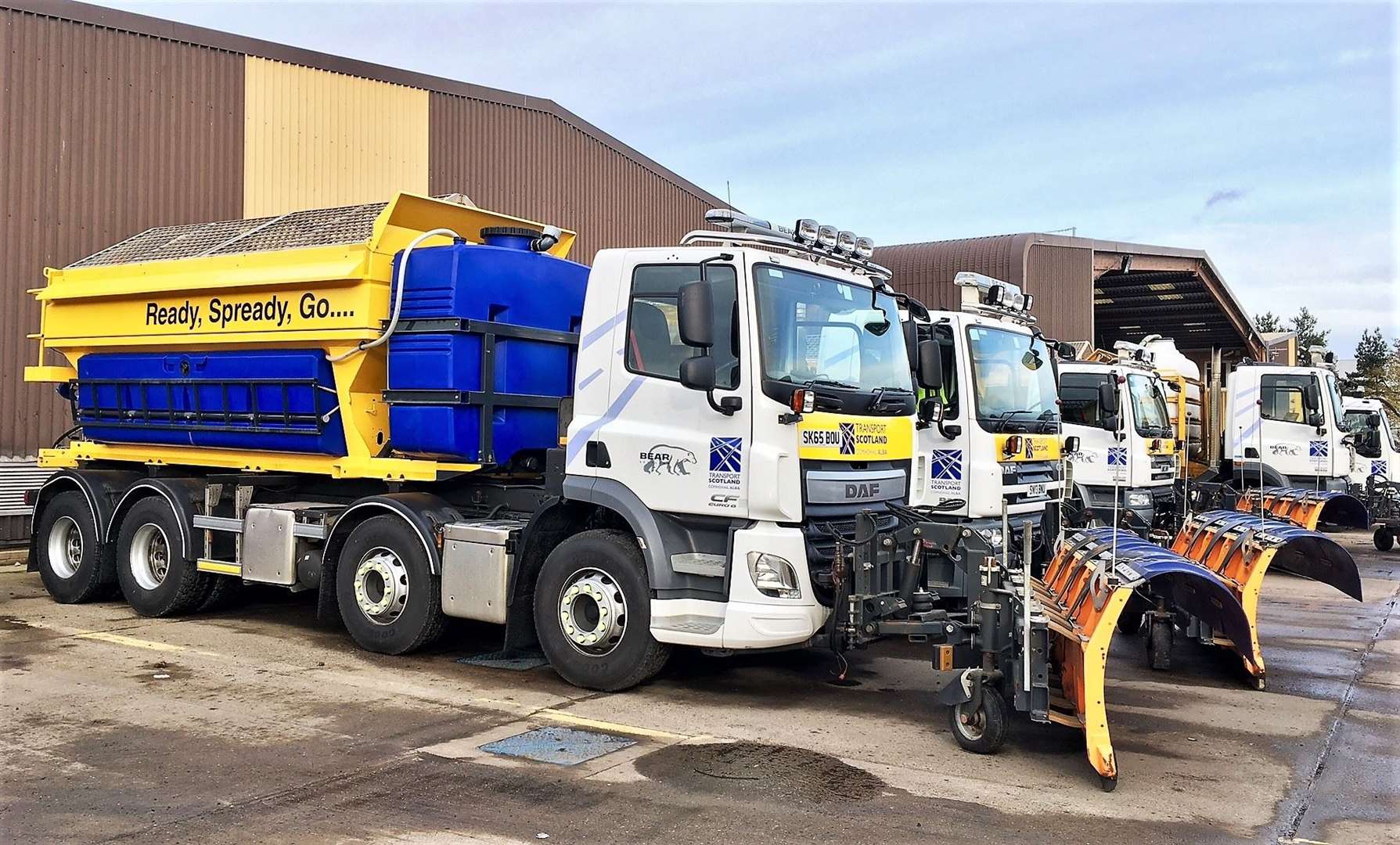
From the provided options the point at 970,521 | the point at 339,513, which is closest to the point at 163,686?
the point at 339,513

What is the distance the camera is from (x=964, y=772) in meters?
5.72

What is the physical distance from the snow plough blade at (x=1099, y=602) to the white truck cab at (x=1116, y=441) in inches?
276

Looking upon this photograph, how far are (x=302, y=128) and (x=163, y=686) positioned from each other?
10.7 metres

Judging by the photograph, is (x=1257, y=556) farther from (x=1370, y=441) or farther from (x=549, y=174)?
(x=549, y=174)

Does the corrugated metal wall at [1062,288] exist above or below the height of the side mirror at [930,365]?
above

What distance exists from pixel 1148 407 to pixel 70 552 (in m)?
12.6

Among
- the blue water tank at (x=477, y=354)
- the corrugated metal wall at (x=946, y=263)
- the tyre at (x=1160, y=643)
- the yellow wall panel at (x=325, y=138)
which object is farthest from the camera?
the corrugated metal wall at (x=946, y=263)

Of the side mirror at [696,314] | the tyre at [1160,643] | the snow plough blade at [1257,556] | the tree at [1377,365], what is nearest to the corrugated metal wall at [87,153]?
the side mirror at [696,314]

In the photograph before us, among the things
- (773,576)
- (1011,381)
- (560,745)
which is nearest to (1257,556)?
(1011,381)

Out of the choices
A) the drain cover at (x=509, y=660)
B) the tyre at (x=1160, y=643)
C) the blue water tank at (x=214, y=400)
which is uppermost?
the blue water tank at (x=214, y=400)

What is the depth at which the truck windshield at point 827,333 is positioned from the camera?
6.91m

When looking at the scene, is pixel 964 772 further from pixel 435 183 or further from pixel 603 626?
pixel 435 183

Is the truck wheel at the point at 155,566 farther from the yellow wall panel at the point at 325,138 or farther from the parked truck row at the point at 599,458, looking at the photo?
the yellow wall panel at the point at 325,138

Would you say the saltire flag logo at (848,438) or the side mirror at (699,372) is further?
the saltire flag logo at (848,438)
